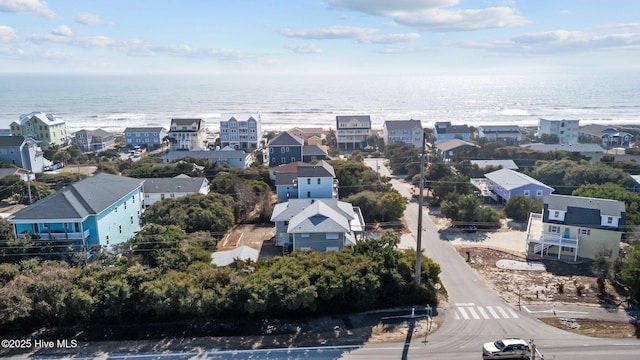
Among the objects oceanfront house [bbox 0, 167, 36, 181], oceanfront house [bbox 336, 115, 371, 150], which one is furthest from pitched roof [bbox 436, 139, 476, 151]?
oceanfront house [bbox 0, 167, 36, 181]

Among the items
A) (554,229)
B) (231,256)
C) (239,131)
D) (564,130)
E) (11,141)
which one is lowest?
(231,256)

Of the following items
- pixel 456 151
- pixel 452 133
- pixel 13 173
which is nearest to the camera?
pixel 13 173

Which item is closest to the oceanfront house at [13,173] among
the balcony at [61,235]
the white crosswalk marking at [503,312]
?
the balcony at [61,235]

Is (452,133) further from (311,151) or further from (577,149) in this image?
(311,151)

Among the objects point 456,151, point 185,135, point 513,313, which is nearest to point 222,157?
point 185,135

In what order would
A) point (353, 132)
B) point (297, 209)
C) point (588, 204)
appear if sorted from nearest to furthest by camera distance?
point (588, 204)
point (297, 209)
point (353, 132)

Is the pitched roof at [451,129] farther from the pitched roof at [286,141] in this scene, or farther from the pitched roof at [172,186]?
the pitched roof at [172,186]
